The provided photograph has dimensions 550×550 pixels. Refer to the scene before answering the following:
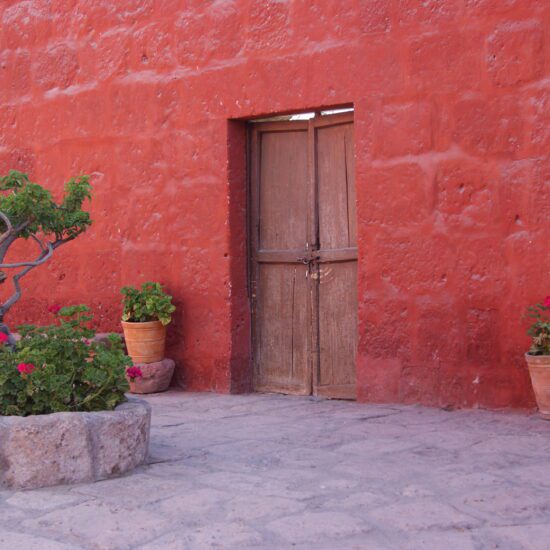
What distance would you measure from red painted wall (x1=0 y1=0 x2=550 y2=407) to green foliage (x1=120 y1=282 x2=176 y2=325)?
0.64 ft

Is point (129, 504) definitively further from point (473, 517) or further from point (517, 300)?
point (517, 300)

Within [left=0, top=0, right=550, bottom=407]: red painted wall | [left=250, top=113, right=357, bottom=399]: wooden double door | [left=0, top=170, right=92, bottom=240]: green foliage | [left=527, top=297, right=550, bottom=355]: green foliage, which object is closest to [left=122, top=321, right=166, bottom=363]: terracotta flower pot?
[left=0, top=0, right=550, bottom=407]: red painted wall

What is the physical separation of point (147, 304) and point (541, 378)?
9.39 ft

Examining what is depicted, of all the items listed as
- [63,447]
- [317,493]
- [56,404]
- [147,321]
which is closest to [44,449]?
[63,447]

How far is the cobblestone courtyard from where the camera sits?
10.0ft

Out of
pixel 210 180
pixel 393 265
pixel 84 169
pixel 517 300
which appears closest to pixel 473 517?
pixel 517 300

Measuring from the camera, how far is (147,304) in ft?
21.4

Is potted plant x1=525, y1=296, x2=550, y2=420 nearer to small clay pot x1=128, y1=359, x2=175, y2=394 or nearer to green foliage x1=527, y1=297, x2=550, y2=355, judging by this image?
green foliage x1=527, y1=297, x2=550, y2=355

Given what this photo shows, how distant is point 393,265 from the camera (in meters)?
5.77

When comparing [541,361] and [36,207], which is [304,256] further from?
[36,207]

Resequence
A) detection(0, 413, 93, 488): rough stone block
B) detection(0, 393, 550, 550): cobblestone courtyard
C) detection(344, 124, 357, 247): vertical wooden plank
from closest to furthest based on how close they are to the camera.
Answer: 1. detection(0, 393, 550, 550): cobblestone courtyard
2. detection(0, 413, 93, 488): rough stone block
3. detection(344, 124, 357, 247): vertical wooden plank

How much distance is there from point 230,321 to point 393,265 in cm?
137

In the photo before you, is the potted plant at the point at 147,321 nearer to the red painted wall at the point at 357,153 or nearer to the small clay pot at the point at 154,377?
the small clay pot at the point at 154,377

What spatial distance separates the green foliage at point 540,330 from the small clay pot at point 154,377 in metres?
2.73
